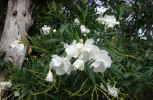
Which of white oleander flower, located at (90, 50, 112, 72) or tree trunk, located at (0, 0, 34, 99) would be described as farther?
tree trunk, located at (0, 0, 34, 99)

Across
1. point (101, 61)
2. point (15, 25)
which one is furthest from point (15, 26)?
point (101, 61)

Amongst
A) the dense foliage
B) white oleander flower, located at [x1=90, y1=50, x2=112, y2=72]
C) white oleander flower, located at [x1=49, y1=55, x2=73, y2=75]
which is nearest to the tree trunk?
the dense foliage

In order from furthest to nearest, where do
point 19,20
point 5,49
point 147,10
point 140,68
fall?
point 147,10 < point 19,20 < point 5,49 < point 140,68

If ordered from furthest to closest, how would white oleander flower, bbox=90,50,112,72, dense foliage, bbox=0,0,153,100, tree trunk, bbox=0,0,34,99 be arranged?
tree trunk, bbox=0,0,34,99 < dense foliage, bbox=0,0,153,100 < white oleander flower, bbox=90,50,112,72

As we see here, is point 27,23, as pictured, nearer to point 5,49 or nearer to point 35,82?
point 5,49

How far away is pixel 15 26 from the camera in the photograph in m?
1.87

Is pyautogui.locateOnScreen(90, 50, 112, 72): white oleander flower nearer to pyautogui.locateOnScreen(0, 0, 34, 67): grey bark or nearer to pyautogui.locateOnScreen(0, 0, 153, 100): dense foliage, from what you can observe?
pyautogui.locateOnScreen(0, 0, 153, 100): dense foliage

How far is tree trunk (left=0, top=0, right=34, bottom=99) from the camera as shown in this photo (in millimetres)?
1715

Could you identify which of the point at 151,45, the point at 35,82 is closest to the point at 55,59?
the point at 35,82

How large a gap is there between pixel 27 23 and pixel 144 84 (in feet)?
5.48

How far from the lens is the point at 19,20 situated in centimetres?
192

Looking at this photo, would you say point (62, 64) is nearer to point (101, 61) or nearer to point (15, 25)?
point (101, 61)

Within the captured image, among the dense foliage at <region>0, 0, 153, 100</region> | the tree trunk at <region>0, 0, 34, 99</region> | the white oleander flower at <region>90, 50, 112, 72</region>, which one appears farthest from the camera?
the tree trunk at <region>0, 0, 34, 99</region>

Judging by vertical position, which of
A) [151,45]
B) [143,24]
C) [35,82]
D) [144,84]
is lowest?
[144,84]
